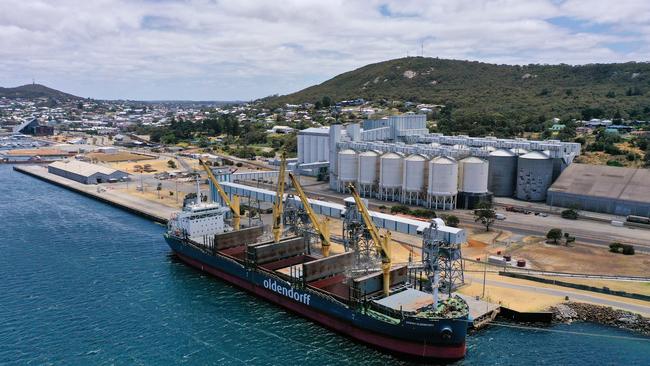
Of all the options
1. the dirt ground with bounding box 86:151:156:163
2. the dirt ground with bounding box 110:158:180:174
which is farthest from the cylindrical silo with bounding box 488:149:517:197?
the dirt ground with bounding box 86:151:156:163

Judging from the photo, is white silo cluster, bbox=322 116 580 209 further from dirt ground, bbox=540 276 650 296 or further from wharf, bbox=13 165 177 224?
dirt ground, bbox=540 276 650 296

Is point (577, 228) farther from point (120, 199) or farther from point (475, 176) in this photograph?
point (120, 199)

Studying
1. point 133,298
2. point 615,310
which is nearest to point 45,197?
point 133,298

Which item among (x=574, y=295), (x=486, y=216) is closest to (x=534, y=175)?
(x=486, y=216)

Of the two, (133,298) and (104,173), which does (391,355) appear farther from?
(104,173)

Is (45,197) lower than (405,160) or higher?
lower

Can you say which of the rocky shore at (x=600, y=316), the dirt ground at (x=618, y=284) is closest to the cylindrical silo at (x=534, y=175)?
the dirt ground at (x=618, y=284)
